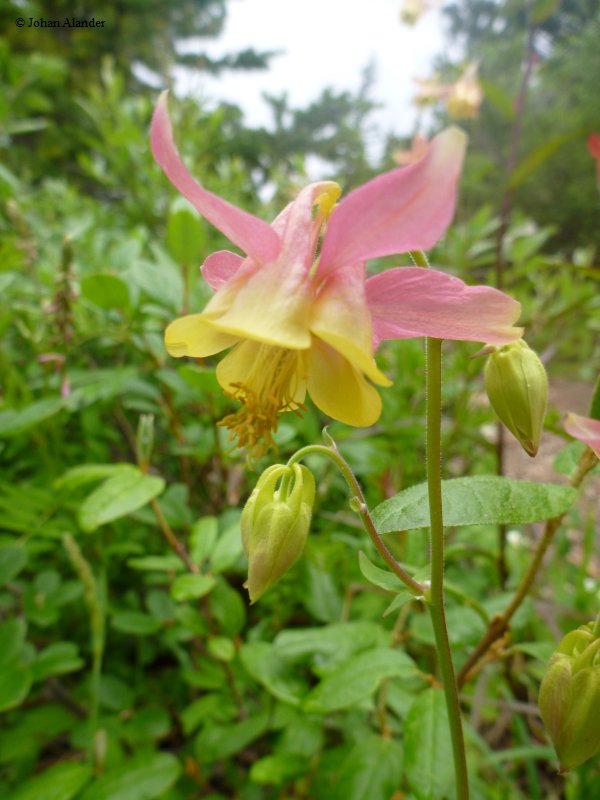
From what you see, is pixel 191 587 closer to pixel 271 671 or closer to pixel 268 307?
pixel 271 671

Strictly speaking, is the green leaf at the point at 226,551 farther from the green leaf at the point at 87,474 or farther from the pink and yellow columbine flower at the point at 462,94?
the pink and yellow columbine flower at the point at 462,94

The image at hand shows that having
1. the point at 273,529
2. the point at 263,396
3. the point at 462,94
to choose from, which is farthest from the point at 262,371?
the point at 462,94

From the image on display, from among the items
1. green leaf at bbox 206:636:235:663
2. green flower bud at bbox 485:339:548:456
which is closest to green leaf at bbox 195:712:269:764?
green leaf at bbox 206:636:235:663

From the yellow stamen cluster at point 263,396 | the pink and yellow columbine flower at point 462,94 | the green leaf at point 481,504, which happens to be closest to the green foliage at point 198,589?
the green leaf at point 481,504

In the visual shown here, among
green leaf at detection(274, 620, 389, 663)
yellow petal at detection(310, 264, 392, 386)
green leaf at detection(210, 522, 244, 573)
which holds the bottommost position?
green leaf at detection(274, 620, 389, 663)

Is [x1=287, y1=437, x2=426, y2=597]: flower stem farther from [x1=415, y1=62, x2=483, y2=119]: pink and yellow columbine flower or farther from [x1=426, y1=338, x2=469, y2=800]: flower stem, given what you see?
[x1=415, y1=62, x2=483, y2=119]: pink and yellow columbine flower

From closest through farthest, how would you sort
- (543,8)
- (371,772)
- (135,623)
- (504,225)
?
(371,772) → (135,623) → (543,8) → (504,225)

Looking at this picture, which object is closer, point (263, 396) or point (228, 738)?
point (263, 396)

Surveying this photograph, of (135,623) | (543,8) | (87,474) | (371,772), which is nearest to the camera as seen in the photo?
(371,772)
